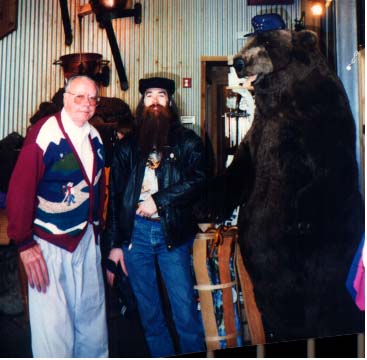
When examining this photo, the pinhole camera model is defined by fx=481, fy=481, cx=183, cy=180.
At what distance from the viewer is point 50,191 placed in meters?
1.92

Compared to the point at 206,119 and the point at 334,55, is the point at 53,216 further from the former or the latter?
the point at 334,55

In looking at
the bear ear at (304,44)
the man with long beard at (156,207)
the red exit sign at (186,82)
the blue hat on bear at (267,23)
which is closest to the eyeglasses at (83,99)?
the man with long beard at (156,207)

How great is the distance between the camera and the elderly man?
1.89 metres

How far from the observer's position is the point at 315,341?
2451 mm

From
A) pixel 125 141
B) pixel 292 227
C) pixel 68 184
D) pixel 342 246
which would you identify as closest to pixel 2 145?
pixel 68 184

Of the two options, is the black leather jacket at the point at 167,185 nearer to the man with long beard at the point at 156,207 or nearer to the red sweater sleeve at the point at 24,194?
the man with long beard at the point at 156,207

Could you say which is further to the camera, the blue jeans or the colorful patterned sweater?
the blue jeans

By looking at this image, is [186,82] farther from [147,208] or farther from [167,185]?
[147,208]

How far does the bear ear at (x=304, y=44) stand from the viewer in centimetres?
216

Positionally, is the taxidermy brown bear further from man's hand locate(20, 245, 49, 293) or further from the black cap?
man's hand locate(20, 245, 49, 293)

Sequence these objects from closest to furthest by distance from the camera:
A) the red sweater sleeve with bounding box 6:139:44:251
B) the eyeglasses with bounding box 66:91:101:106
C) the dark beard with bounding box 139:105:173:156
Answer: the red sweater sleeve with bounding box 6:139:44:251 < the eyeglasses with bounding box 66:91:101:106 < the dark beard with bounding box 139:105:173:156

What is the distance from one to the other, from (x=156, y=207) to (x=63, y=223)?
0.39m

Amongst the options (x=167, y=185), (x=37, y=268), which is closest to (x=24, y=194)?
(x=37, y=268)

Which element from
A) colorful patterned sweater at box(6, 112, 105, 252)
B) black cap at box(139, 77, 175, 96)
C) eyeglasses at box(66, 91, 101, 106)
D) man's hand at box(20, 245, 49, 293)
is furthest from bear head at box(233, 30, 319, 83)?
man's hand at box(20, 245, 49, 293)
